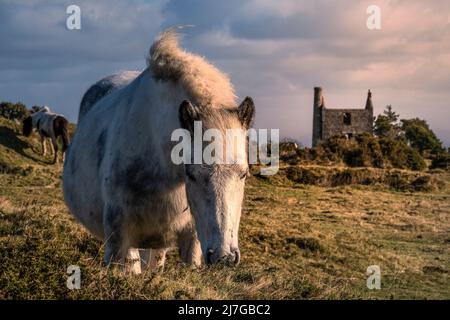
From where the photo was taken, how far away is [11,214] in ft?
33.8

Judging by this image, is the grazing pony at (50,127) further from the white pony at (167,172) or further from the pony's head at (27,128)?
the white pony at (167,172)

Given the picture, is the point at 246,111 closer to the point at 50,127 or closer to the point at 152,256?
the point at 152,256

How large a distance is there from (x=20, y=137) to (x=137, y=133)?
18.3 metres

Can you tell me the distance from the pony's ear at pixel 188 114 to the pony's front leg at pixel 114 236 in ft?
3.41

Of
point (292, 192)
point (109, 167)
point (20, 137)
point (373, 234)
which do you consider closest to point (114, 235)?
point (109, 167)

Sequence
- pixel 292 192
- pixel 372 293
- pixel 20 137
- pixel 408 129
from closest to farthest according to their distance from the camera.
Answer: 1. pixel 372 293
2. pixel 292 192
3. pixel 20 137
4. pixel 408 129

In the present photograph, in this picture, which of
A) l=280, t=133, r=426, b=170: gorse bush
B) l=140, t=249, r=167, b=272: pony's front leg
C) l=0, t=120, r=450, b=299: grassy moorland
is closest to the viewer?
l=0, t=120, r=450, b=299: grassy moorland

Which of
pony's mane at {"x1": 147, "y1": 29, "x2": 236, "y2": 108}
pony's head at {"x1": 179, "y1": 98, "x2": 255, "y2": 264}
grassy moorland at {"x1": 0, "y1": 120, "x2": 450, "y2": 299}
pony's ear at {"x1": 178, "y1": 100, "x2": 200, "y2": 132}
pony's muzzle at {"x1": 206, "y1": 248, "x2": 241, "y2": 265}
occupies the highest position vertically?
pony's mane at {"x1": 147, "y1": 29, "x2": 236, "y2": 108}

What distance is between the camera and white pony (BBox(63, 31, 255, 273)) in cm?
480

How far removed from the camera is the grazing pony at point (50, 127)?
2266 cm

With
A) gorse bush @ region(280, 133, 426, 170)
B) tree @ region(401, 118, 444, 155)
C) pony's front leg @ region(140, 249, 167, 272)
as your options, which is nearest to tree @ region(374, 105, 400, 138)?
tree @ region(401, 118, 444, 155)

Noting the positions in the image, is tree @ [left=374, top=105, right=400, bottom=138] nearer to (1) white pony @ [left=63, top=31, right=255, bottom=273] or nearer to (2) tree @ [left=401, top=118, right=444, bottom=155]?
(2) tree @ [left=401, top=118, right=444, bottom=155]

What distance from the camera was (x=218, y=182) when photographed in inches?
188

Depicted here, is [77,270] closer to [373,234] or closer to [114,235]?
[114,235]
